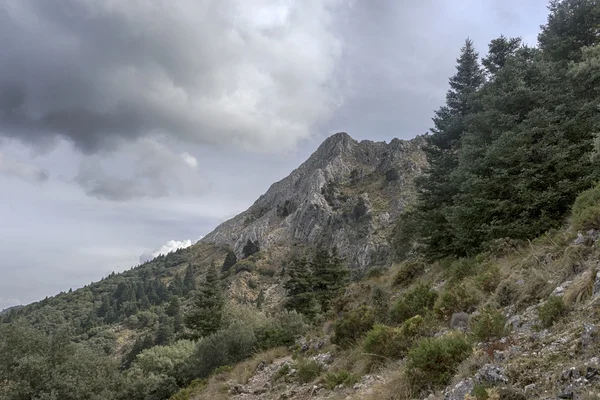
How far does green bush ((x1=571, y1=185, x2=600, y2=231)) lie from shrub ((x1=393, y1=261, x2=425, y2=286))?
28.1 feet

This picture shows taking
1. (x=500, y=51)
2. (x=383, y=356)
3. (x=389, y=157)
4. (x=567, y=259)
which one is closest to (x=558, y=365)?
(x=567, y=259)

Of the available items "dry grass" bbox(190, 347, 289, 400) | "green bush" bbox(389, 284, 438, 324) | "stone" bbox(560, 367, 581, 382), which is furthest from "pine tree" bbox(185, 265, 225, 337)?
"stone" bbox(560, 367, 581, 382)

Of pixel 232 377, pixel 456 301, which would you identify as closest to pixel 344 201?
pixel 232 377

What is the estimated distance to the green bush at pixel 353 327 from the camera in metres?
11.8

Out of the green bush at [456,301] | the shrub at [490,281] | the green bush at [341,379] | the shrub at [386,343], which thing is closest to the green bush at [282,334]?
the green bush at [341,379]

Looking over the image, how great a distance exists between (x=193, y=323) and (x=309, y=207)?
70237 millimetres

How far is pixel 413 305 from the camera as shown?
10.8m

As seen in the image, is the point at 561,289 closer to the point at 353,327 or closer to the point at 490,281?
the point at 490,281

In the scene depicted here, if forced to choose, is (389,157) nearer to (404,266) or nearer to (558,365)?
(404,266)

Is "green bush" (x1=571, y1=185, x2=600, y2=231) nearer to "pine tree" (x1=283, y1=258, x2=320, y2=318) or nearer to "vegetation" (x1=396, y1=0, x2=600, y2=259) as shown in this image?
"vegetation" (x1=396, y1=0, x2=600, y2=259)

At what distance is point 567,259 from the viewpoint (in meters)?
7.07

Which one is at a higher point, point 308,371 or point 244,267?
point 244,267

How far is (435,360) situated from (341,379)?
340 cm

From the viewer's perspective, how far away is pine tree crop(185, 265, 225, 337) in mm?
38750
